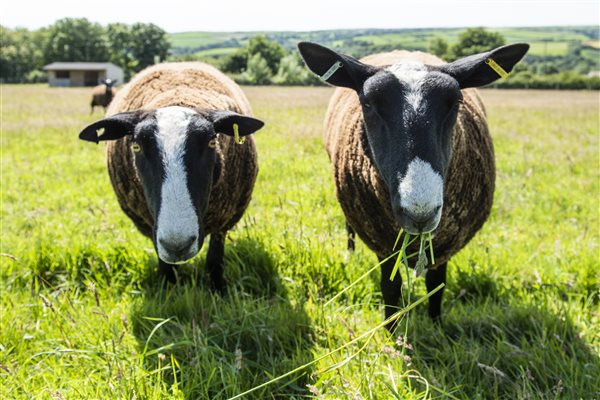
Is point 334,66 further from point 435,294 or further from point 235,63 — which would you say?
point 235,63

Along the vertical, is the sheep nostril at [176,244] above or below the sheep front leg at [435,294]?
above

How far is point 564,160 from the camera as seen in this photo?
8680mm

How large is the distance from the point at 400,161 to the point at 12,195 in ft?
19.5

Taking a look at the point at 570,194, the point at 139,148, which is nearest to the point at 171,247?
the point at 139,148

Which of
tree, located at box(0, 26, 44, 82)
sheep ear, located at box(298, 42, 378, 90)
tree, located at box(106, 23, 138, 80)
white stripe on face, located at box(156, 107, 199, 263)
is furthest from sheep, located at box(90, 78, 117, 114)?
tree, located at box(106, 23, 138, 80)

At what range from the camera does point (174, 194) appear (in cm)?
278

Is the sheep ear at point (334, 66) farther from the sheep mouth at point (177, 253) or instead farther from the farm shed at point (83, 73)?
the farm shed at point (83, 73)

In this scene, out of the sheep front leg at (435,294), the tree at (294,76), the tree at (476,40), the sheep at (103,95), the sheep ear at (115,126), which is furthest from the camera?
the tree at (476,40)

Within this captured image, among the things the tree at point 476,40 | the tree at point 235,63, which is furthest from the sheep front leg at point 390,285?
the tree at point 476,40

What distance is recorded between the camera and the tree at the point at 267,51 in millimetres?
71062

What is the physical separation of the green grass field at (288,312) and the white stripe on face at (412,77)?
1132 mm

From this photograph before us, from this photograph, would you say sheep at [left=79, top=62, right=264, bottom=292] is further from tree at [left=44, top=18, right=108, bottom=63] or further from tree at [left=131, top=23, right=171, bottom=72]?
tree at [left=44, top=18, right=108, bottom=63]

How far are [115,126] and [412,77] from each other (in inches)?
77.1

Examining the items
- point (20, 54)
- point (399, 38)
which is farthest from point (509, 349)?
point (399, 38)
